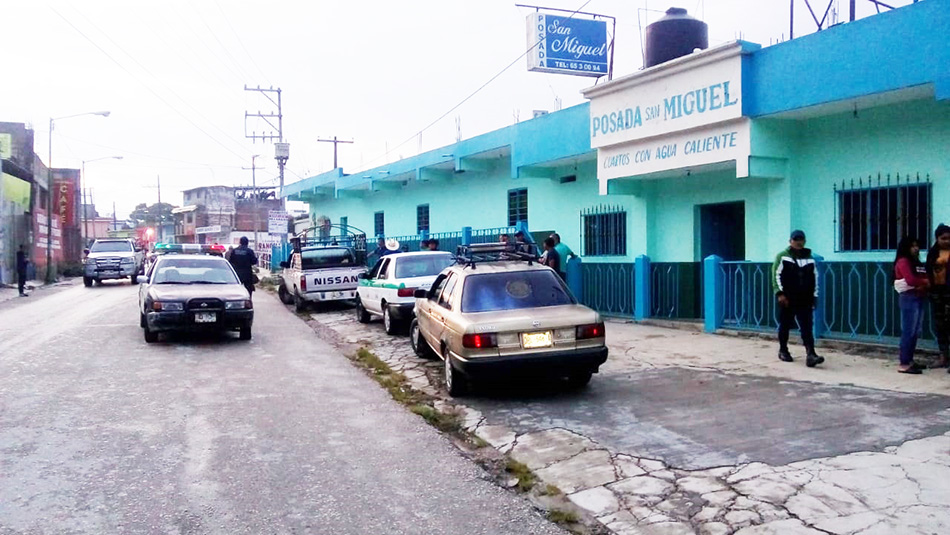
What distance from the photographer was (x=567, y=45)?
18859 mm

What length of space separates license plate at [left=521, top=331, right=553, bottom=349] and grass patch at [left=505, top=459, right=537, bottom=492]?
187cm

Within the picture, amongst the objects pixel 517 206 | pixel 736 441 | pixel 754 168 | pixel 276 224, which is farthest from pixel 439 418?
pixel 276 224

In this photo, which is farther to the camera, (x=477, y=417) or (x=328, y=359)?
(x=328, y=359)

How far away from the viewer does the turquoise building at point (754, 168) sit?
33.9 ft

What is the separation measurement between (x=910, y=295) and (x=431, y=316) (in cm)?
559

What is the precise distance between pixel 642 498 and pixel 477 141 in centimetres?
1560

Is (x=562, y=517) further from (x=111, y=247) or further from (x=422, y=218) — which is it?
(x=111, y=247)

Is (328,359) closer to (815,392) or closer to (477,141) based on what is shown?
(815,392)

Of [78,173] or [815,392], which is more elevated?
[78,173]

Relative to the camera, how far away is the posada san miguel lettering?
1235 centimetres

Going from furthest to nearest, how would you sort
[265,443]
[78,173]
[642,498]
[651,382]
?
[78,173] → [651,382] → [265,443] → [642,498]

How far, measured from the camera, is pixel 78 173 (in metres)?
62.6

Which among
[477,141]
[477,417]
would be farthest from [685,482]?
[477,141]

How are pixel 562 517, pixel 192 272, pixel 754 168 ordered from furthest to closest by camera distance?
pixel 192 272 → pixel 754 168 → pixel 562 517
